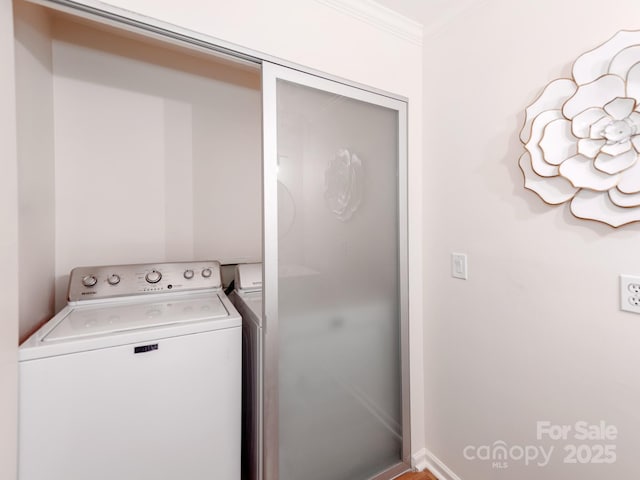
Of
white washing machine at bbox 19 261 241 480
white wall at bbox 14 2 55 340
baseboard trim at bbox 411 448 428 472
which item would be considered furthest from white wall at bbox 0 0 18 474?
baseboard trim at bbox 411 448 428 472

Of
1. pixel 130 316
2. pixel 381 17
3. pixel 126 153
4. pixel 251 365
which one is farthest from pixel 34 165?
pixel 381 17

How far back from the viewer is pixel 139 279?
1.55 metres

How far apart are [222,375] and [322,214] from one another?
85 cm

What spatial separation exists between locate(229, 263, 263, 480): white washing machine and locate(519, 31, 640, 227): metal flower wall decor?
1347 mm

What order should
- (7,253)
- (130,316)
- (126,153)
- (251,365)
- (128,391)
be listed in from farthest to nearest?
(126,153), (251,365), (130,316), (128,391), (7,253)

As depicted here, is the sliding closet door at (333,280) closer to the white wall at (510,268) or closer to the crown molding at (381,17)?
the white wall at (510,268)

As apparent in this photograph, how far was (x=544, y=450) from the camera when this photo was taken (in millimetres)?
1233

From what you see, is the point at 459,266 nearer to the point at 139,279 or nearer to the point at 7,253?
the point at 139,279

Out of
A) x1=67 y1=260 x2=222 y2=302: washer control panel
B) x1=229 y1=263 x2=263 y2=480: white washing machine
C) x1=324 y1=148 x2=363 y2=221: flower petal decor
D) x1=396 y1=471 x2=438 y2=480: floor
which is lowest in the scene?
x1=396 y1=471 x2=438 y2=480: floor

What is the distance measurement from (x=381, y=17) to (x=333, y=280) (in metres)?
1.40

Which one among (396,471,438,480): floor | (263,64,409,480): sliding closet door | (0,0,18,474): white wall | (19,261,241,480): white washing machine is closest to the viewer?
(0,0,18,474): white wall

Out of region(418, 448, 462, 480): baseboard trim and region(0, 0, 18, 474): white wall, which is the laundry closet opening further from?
region(418, 448, 462, 480): baseboard trim

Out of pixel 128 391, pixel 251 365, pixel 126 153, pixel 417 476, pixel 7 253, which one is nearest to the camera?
pixel 7 253

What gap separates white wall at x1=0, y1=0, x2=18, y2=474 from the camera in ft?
2.97
